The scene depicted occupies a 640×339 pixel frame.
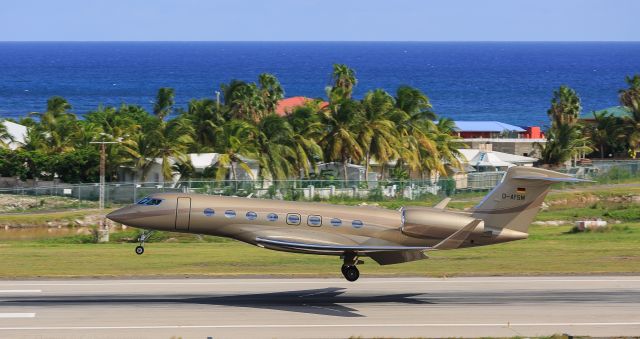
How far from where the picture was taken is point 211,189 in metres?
67.6

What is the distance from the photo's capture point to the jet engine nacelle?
121ft

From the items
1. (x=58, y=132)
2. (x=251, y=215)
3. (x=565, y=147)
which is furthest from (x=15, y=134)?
(x=251, y=215)

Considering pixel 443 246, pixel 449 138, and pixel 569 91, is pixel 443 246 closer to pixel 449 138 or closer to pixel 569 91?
pixel 449 138

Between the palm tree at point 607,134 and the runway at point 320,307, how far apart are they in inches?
2441

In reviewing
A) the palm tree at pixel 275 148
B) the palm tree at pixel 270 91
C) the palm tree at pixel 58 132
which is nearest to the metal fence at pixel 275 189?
the palm tree at pixel 275 148

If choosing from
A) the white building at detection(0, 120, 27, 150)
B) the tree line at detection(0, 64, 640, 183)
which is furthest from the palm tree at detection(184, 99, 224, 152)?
the white building at detection(0, 120, 27, 150)

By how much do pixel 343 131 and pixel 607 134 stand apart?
32.9 m

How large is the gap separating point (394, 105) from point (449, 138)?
5.40 meters

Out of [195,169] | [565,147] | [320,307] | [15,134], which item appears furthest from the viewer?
[565,147]

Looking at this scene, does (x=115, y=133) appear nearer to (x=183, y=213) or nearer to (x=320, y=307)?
(x=183, y=213)

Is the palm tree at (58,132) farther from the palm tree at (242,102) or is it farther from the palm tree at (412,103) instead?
the palm tree at (412,103)

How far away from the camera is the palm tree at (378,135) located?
264 ft

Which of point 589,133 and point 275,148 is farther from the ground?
point 589,133

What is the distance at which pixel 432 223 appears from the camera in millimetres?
36844
